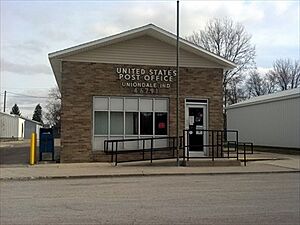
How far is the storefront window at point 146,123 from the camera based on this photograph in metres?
21.7

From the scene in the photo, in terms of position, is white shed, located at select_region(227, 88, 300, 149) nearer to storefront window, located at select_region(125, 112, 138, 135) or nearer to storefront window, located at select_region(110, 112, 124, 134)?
storefront window, located at select_region(125, 112, 138, 135)

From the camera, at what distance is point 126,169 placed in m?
18.0

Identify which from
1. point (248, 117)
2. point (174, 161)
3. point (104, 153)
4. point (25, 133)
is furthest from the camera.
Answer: point (25, 133)

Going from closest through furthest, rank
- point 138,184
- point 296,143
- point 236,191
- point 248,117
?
point 236,191 < point 138,184 < point 296,143 < point 248,117

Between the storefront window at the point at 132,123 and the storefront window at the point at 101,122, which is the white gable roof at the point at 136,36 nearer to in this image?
the storefront window at the point at 101,122

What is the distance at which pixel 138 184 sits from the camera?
13.9 meters

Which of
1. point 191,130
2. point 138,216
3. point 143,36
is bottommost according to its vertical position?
point 138,216

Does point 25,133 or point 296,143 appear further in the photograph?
point 25,133

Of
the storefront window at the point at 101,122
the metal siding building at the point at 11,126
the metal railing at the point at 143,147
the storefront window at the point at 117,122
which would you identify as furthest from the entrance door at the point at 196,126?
the metal siding building at the point at 11,126

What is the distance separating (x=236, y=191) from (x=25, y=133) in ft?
241

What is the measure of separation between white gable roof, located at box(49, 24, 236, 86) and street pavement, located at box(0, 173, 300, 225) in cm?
714

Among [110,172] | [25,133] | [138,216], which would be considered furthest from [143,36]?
[25,133]

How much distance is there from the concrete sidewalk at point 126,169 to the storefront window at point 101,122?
72.0 inches

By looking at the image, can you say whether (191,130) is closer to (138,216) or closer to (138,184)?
(138,184)
